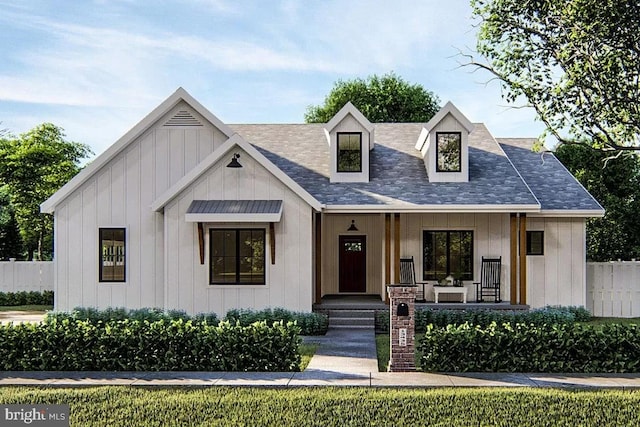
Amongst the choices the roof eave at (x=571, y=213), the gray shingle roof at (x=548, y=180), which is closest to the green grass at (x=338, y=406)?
the roof eave at (x=571, y=213)

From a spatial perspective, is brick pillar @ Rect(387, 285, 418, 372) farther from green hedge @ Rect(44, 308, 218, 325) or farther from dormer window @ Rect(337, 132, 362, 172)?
dormer window @ Rect(337, 132, 362, 172)

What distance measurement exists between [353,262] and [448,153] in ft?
15.5

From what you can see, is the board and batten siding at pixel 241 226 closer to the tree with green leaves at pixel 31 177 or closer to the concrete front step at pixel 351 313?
the concrete front step at pixel 351 313

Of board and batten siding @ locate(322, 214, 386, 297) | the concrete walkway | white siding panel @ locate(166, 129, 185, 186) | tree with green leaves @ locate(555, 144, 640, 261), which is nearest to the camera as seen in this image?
the concrete walkway

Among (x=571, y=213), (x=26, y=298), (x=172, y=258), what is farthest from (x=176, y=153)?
(x=571, y=213)

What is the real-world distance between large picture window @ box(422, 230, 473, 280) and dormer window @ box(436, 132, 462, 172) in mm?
1899

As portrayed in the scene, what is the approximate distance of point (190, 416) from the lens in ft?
28.9

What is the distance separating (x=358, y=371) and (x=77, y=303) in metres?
9.93

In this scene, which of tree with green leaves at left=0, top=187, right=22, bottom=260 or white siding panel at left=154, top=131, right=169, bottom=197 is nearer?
white siding panel at left=154, top=131, right=169, bottom=197

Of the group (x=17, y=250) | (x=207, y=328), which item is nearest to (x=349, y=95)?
(x=17, y=250)

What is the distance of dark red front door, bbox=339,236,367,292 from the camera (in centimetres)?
2200

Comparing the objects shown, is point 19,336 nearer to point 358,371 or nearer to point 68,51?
point 358,371

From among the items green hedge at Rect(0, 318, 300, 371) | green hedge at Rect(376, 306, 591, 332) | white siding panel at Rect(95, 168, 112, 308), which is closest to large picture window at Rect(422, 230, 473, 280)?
green hedge at Rect(376, 306, 591, 332)

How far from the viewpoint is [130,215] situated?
18.5 metres
